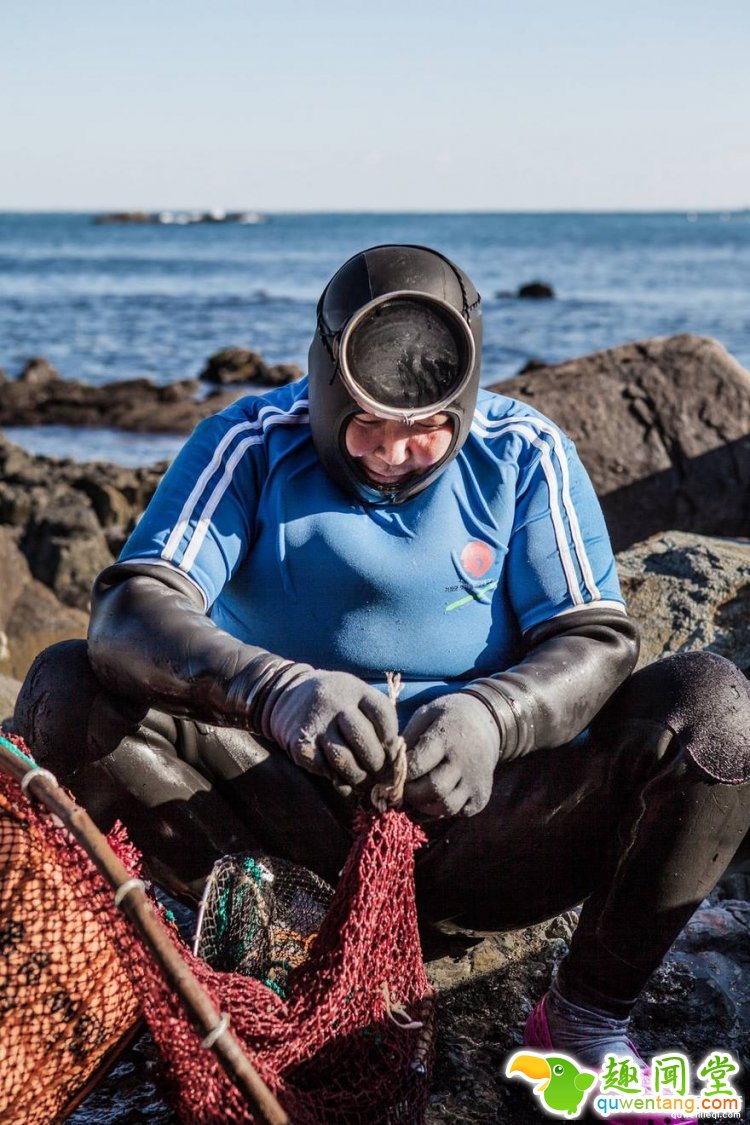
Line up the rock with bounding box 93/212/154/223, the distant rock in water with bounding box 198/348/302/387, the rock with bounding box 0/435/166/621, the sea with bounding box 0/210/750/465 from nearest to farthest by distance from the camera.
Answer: the rock with bounding box 0/435/166/621
the distant rock in water with bounding box 198/348/302/387
the sea with bounding box 0/210/750/465
the rock with bounding box 93/212/154/223

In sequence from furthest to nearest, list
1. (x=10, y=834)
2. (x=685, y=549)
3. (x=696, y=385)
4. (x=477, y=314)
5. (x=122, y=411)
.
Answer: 1. (x=122, y=411)
2. (x=696, y=385)
3. (x=685, y=549)
4. (x=477, y=314)
5. (x=10, y=834)

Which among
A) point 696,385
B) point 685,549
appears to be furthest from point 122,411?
point 685,549

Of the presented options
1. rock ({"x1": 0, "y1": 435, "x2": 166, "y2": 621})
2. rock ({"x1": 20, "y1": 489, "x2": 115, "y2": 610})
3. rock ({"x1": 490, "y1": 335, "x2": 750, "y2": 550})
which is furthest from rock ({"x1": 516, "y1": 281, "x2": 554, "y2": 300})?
rock ({"x1": 20, "y1": 489, "x2": 115, "y2": 610})

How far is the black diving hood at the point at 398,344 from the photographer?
2893mm

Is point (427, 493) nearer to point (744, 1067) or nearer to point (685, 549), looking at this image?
point (744, 1067)

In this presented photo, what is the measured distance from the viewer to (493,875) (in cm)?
298

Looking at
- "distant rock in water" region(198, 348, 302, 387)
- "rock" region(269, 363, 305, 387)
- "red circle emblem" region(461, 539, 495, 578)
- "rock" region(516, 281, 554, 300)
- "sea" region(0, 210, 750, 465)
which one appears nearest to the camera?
"red circle emblem" region(461, 539, 495, 578)

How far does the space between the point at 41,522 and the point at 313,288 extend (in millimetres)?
36703

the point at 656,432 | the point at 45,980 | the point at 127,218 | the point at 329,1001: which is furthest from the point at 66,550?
the point at 127,218

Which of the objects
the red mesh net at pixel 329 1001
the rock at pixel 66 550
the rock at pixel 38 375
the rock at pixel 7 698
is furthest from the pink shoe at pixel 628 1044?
the rock at pixel 38 375

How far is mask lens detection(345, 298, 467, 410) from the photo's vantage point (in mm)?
2904

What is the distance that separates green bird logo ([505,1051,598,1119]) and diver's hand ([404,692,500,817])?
0.67 meters

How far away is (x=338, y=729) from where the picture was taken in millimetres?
2457

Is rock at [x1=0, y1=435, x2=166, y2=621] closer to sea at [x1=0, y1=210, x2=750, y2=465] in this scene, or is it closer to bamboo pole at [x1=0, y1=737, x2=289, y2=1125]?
sea at [x1=0, y1=210, x2=750, y2=465]
